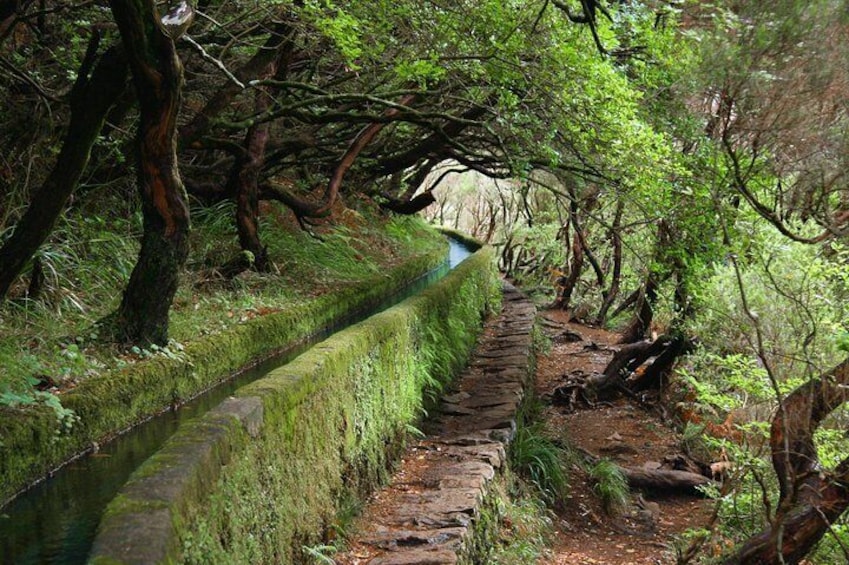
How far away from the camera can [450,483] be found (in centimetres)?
725

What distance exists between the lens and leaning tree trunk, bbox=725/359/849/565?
20.6ft

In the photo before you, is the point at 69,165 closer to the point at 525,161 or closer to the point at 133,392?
the point at 133,392

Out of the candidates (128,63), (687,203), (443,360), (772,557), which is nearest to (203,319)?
(443,360)

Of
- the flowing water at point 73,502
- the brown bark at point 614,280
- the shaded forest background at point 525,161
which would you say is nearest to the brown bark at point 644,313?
the shaded forest background at point 525,161

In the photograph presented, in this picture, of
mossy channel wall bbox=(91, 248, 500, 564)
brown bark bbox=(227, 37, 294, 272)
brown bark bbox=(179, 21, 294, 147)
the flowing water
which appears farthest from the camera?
brown bark bbox=(227, 37, 294, 272)

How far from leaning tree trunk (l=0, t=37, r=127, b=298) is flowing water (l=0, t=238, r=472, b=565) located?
153cm

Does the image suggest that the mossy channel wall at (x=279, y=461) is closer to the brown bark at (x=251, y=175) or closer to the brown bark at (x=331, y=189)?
the brown bark at (x=251, y=175)

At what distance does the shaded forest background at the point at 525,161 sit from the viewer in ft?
20.9

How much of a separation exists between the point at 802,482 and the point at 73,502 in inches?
213

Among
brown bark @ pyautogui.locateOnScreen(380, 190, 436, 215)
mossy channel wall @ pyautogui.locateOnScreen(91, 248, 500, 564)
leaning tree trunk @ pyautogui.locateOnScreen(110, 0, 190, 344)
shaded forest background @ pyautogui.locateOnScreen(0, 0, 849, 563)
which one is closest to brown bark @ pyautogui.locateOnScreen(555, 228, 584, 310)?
brown bark @ pyautogui.locateOnScreen(380, 190, 436, 215)

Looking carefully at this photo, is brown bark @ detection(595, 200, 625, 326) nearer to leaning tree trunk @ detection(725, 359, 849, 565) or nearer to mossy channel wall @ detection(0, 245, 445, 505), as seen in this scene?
mossy channel wall @ detection(0, 245, 445, 505)

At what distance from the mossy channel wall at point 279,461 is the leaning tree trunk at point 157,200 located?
2011mm

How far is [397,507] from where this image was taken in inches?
266

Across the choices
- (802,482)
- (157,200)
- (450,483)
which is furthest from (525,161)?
(802,482)
